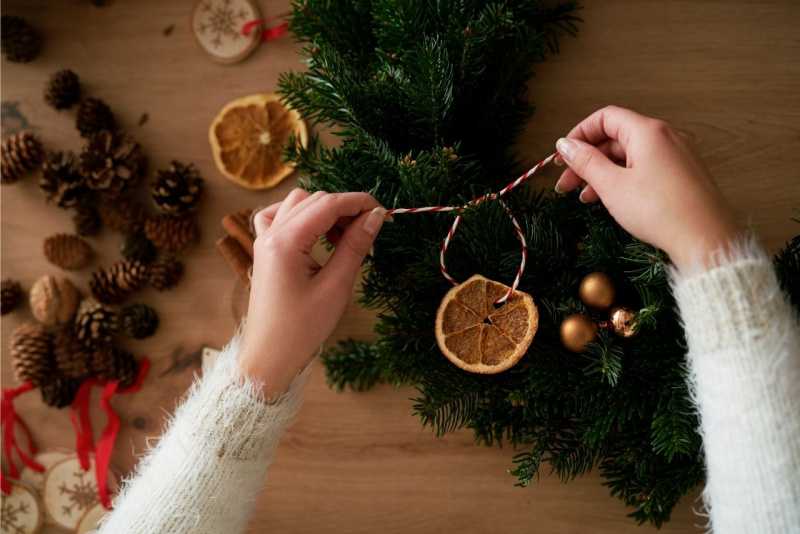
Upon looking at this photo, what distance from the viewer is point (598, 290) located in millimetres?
805

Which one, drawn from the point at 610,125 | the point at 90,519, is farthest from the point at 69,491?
the point at 610,125

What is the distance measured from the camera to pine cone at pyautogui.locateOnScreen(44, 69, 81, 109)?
1.27 metres

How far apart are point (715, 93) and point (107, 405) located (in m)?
1.50

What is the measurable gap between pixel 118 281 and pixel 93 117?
39cm

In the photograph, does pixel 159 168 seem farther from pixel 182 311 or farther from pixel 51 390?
pixel 51 390

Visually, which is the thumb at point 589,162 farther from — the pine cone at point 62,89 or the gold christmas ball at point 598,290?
the pine cone at point 62,89

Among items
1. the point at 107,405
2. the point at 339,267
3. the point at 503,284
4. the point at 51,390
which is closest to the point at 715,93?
the point at 503,284

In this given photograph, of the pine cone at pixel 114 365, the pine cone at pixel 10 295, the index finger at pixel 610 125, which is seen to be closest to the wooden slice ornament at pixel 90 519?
the pine cone at pixel 114 365

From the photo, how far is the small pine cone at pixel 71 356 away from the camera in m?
1.27

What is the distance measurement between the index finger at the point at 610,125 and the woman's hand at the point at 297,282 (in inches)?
14.0

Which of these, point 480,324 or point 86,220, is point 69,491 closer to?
point 86,220

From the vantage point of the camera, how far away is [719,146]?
111 centimetres

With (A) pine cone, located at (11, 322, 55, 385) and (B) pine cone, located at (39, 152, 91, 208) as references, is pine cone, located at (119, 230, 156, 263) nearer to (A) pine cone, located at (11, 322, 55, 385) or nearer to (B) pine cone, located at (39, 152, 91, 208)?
(B) pine cone, located at (39, 152, 91, 208)

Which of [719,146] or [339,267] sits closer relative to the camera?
[339,267]
